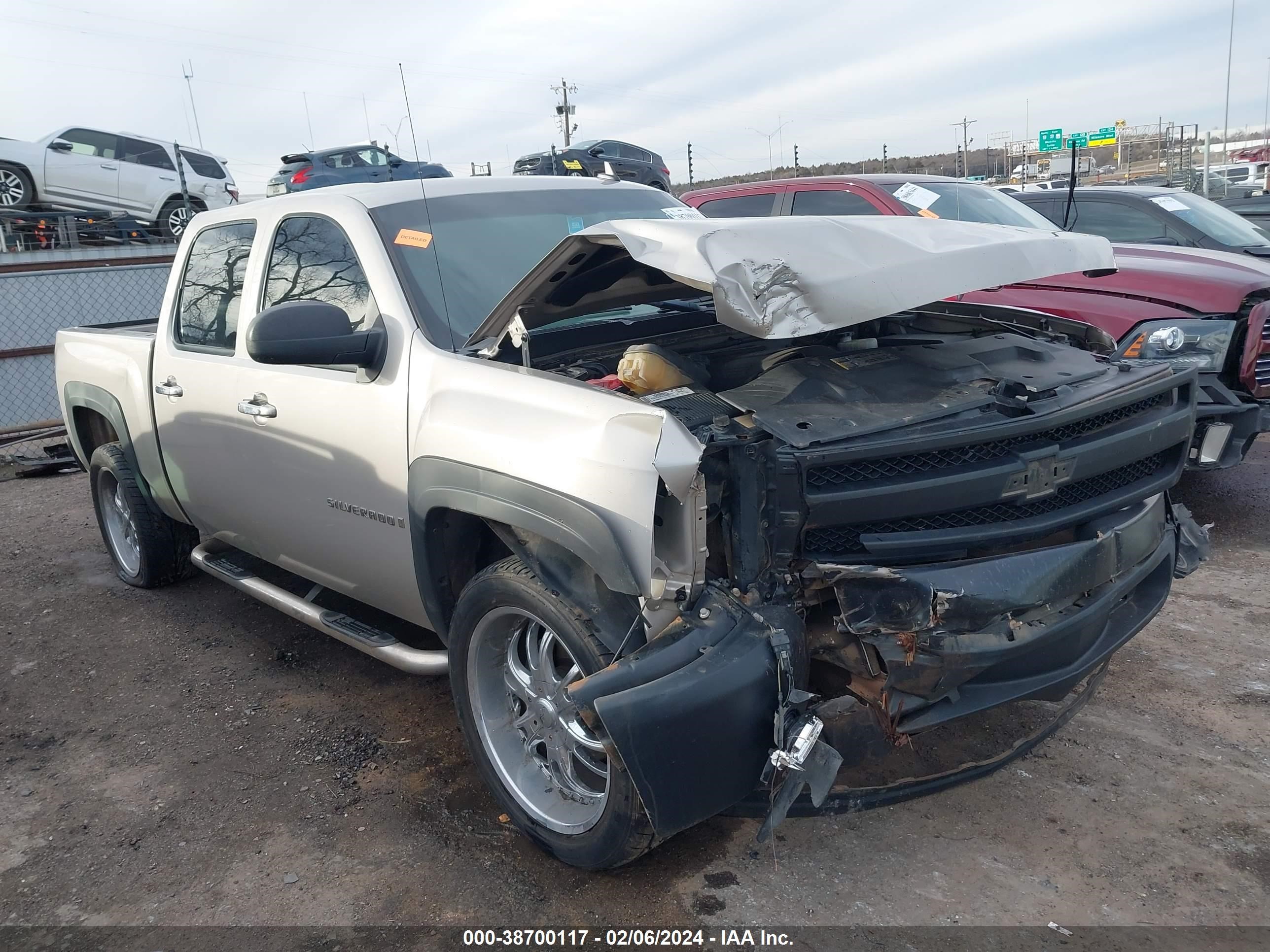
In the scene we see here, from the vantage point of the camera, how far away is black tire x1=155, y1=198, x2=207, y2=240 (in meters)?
18.5

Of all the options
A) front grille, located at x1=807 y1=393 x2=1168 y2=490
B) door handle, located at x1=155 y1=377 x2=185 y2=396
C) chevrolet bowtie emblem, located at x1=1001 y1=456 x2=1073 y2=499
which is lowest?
chevrolet bowtie emblem, located at x1=1001 y1=456 x2=1073 y2=499

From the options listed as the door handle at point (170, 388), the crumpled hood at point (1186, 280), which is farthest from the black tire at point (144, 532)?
the crumpled hood at point (1186, 280)

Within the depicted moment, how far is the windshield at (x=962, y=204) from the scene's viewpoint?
21.7 feet

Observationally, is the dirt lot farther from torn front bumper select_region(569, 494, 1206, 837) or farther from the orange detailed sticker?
the orange detailed sticker

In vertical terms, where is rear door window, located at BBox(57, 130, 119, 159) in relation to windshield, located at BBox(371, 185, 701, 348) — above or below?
above

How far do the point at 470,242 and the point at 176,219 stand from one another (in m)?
17.6

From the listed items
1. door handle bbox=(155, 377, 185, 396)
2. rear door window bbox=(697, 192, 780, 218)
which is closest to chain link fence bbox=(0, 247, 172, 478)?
rear door window bbox=(697, 192, 780, 218)

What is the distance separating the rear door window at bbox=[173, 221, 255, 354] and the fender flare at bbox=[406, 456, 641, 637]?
60.8 inches

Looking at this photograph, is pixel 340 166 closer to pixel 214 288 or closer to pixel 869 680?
pixel 214 288

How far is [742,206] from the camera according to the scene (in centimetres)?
775

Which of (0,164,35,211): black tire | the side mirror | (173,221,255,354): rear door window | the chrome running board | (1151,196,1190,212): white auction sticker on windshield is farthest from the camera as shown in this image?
(0,164,35,211): black tire

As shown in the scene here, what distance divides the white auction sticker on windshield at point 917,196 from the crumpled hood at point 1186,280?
1.00 meters

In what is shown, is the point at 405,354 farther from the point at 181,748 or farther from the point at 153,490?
the point at 153,490

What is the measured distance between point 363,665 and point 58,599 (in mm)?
2304
